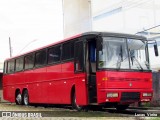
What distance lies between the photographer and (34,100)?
22.2 metres

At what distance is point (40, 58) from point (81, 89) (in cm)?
544

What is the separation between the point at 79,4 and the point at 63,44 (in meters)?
39.4

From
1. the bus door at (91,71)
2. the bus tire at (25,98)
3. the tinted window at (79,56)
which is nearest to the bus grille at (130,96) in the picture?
the bus door at (91,71)

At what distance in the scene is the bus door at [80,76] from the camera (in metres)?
15.8

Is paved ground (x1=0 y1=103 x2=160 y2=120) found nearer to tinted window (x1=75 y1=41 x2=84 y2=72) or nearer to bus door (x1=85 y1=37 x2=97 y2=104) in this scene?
bus door (x1=85 y1=37 x2=97 y2=104)

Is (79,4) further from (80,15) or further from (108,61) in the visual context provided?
(108,61)

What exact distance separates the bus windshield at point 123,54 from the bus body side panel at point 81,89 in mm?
1082

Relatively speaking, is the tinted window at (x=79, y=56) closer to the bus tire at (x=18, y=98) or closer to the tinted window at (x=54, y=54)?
the tinted window at (x=54, y=54)

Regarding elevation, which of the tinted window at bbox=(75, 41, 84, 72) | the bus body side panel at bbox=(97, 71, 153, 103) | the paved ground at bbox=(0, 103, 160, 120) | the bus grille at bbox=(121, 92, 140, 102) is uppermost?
the tinted window at bbox=(75, 41, 84, 72)

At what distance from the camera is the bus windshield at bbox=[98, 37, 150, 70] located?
49.8 feet

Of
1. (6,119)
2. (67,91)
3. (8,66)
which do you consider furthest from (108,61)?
(8,66)

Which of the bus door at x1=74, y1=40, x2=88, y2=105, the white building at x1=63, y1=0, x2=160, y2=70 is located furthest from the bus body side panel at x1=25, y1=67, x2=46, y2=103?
the white building at x1=63, y1=0, x2=160, y2=70

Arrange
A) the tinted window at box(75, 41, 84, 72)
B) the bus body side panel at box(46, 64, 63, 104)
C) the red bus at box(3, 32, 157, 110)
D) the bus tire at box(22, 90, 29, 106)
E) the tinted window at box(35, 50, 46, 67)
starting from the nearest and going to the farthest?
the red bus at box(3, 32, 157, 110), the tinted window at box(75, 41, 84, 72), the bus body side panel at box(46, 64, 63, 104), the tinted window at box(35, 50, 46, 67), the bus tire at box(22, 90, 29, 106)

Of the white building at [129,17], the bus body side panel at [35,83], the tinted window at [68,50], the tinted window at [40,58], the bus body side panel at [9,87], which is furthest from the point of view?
the white building at [129,17]
